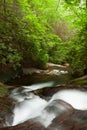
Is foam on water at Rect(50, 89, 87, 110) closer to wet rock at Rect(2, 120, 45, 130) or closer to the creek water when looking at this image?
the creek water

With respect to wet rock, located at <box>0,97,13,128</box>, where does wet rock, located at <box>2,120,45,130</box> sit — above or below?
above

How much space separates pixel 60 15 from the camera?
1756 centimetres

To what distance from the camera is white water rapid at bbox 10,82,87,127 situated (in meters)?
5.41

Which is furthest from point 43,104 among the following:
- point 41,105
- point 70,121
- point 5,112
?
point 70,121

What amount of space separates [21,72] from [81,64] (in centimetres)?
408

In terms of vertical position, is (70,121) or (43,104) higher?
(70,121)

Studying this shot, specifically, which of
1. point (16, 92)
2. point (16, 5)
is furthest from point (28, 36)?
point (16, 92)

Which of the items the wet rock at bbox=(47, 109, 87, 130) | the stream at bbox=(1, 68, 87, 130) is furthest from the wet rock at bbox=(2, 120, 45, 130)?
the wet rock at bbox=(47, 109, 87, 130)

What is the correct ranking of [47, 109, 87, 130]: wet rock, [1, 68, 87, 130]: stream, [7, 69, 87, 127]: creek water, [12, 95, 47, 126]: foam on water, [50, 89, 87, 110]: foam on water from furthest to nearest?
[50, 89, 87, 110]: foam on water
[12, 95, 47, 126]: foam on water
[7, 69, 87, 127]: creek water
[1, 68, 87, 130]: stream
[47, 109, 87, 130]: wet rock

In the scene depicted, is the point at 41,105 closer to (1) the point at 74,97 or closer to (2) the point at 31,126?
(1) the point at 74,97

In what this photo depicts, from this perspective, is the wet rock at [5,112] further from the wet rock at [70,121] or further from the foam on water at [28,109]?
the wet rock at [70,121]

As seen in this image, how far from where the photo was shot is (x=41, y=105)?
6492mm

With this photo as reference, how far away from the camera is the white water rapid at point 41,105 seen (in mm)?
5406

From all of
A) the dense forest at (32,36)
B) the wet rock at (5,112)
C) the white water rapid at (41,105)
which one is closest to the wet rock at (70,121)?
the white water rapid at (41,105)
